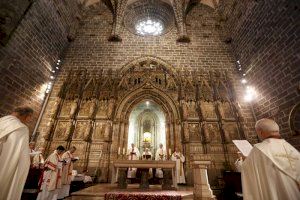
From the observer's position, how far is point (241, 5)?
9883mm

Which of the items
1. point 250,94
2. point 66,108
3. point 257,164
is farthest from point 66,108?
point 250,94

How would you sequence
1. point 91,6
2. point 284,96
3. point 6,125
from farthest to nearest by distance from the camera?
1. point 91,6
2. point 284,96
3. point 6,125

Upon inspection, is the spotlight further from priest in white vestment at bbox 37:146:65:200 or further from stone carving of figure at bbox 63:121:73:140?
stone carving of figure at bbox 63:121:73:140

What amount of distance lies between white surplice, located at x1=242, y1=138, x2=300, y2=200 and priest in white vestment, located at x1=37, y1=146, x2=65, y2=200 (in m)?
5.01

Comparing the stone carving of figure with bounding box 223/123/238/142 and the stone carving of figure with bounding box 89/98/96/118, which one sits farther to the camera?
the stone carving of figure with bounding box 89/98/96/118

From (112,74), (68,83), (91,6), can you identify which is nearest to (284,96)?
(112,74)

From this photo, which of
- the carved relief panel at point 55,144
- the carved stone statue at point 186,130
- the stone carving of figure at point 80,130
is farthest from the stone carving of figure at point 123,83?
the carved relief panel at point 55,144

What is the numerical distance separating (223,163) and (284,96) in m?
3.81

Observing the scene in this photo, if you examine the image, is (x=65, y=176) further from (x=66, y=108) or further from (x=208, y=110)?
(x=208, y=110)

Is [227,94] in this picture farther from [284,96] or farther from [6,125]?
[6,125]

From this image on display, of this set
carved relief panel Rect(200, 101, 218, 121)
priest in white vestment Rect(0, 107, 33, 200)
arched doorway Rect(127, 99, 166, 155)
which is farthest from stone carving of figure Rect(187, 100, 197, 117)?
priest in white vestment Rect(0, 107, 33, 200)

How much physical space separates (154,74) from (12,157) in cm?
805

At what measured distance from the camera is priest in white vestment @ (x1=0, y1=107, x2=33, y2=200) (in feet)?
8.08

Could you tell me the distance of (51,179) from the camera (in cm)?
490
